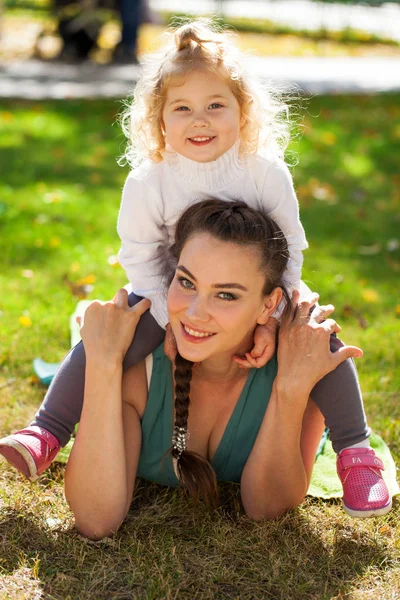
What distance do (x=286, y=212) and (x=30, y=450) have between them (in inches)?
47.9

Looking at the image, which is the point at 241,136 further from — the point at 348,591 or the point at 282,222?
the point at 348,591

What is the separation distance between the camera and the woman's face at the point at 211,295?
2.84m

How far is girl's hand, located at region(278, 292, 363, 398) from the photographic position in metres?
3.00

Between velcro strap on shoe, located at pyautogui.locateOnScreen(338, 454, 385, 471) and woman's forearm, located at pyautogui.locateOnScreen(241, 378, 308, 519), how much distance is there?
5.8 inches

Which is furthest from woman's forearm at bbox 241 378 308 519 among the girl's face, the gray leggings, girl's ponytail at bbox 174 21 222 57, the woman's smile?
girl's ponytail at bbox 174 21 222 57

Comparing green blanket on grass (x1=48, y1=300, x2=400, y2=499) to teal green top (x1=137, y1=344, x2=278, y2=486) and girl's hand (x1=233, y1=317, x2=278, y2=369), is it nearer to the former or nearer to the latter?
teal green top (x1=137, y1=344, x2=278, y2=486)

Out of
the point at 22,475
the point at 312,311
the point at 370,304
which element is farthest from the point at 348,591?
the point at 370,304

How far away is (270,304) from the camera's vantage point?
9.92ft

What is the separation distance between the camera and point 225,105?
127 inches

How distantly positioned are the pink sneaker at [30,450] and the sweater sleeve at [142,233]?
0.62m

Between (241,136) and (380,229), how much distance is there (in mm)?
3067

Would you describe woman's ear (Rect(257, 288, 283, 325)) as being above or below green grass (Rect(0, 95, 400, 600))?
above

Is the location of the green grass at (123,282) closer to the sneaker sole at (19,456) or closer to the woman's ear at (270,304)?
the sneaker sole at (19,456)

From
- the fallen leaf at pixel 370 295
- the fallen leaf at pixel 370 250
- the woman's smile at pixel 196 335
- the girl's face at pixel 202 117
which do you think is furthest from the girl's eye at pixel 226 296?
the fallen leaf at pixel 370 250
